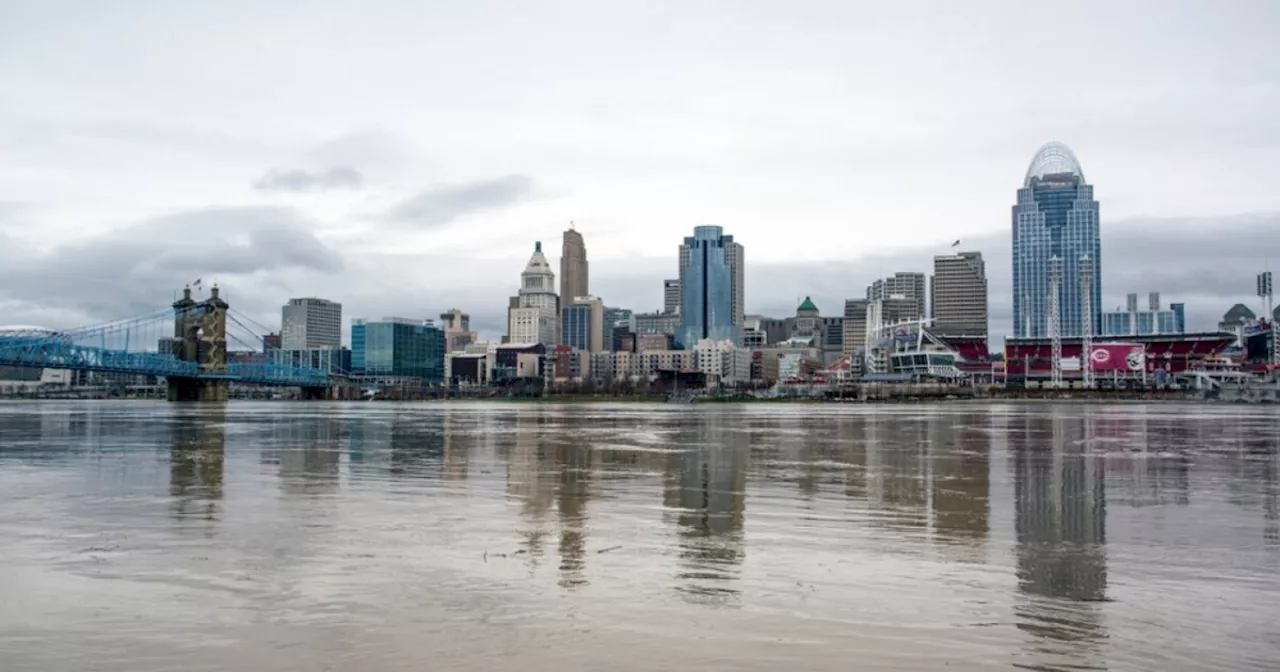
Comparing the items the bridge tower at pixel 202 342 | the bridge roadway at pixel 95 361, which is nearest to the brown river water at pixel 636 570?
the bridge roadway at pixel 95 361

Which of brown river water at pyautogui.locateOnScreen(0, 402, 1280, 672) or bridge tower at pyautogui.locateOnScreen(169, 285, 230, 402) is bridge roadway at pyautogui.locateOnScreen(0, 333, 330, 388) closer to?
bridge tower at pyautogui.locateOnScreen(169, 285, 230, 402)

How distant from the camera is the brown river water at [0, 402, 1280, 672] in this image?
8.65 m

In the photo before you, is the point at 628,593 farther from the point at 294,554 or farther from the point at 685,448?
the point at 685,448

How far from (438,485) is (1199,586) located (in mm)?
15752

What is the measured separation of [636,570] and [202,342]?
174 meters

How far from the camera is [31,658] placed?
835 cm

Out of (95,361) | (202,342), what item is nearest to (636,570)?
(95,361)

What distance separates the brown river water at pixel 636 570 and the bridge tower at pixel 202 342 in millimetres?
146386

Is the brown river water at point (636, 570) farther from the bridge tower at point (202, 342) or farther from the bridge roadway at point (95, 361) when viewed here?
the bridge tower at point (202, 342)

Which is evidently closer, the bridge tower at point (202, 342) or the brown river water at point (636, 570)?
the brown river water at point (636, 570)

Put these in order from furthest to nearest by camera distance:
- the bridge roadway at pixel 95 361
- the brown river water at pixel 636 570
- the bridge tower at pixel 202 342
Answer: the bridge tower at pixel 202 342 → the bridge roadway at pixel 95 361 → the brown river water at pixel 636 570

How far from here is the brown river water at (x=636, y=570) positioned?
8.65 m

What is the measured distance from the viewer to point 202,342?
16788 centimetres

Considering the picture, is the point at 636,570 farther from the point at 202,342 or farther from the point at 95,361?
the point at 202,342
